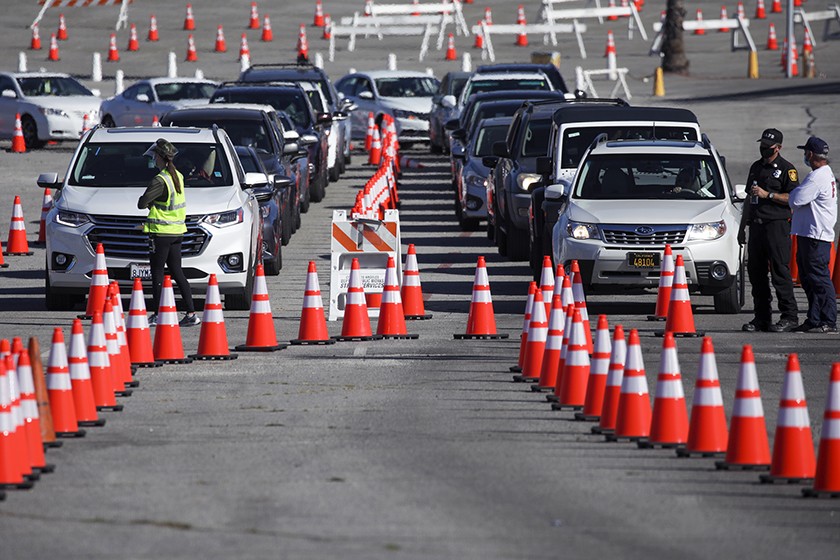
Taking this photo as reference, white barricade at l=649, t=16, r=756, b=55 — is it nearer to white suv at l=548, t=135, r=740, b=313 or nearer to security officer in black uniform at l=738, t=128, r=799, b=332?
white suv at l=548, t=135, r=740, b=313

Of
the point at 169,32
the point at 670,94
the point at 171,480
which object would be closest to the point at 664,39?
the point at 670,94

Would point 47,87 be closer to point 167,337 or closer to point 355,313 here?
point 355,313

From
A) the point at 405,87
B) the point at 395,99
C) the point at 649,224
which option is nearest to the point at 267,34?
the point at 405,87

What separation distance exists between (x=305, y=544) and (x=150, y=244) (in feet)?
30.2

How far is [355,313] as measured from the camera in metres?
16.3

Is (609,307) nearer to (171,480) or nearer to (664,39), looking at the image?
(171,480)

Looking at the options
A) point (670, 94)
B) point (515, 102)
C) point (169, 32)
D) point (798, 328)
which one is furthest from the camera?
point (169, 32)

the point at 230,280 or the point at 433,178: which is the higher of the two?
the point at 230,280

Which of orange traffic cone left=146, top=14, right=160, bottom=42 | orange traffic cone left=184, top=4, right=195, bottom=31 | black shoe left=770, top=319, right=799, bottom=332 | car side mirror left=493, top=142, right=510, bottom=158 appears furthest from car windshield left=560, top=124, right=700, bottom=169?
orange traffic cone left=184, top=4, right=195, bottom=31

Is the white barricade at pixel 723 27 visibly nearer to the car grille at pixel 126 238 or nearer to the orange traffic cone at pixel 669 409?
the car grille at pixel 126 238

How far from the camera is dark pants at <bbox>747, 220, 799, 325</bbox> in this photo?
16922 mm

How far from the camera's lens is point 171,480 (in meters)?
10.1

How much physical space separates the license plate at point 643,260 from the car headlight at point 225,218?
368cm

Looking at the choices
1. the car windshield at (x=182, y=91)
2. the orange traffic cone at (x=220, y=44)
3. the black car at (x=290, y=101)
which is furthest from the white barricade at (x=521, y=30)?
the black car at (x=290, y=101)
